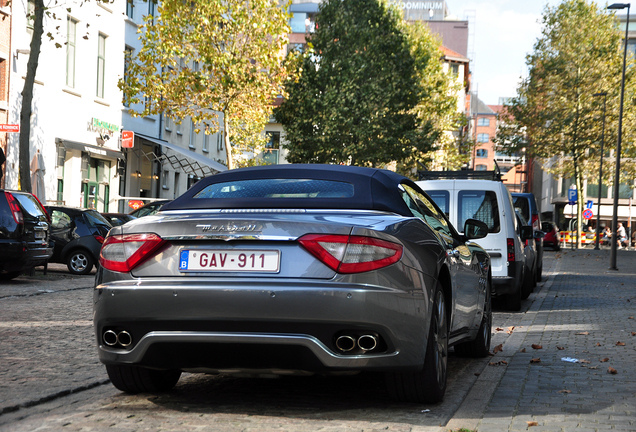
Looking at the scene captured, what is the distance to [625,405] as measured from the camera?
547 centimetres

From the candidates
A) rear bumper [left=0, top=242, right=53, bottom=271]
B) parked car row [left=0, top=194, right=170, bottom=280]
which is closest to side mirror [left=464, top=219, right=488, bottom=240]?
parked car row [left=0, top=194, right=170, bottom=280]

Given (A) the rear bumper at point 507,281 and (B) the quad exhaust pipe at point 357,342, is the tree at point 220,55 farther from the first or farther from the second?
(B) the quad exhaust pipe at point 357,342

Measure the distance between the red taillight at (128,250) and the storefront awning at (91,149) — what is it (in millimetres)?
25400

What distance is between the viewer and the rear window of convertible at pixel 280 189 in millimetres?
5457

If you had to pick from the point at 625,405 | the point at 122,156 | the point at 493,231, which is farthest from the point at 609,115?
the point at 625,405

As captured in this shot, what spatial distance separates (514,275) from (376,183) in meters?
6.89

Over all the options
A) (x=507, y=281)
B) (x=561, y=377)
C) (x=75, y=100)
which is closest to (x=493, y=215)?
(x=507, y=281)

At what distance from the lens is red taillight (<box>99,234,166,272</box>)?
473 cm

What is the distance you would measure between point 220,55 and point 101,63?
6.45 metres

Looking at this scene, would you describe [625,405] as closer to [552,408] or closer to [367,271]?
[552,408]

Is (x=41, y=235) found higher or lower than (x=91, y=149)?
lower

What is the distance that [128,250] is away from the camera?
4.79 metres

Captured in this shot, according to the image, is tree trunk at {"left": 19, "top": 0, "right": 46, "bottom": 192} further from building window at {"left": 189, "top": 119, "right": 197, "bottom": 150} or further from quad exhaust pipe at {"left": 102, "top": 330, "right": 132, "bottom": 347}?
building window at {"left": 189, "top": 119, "right": 197, "bottom": 150}

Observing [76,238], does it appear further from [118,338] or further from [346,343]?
[346,343]
